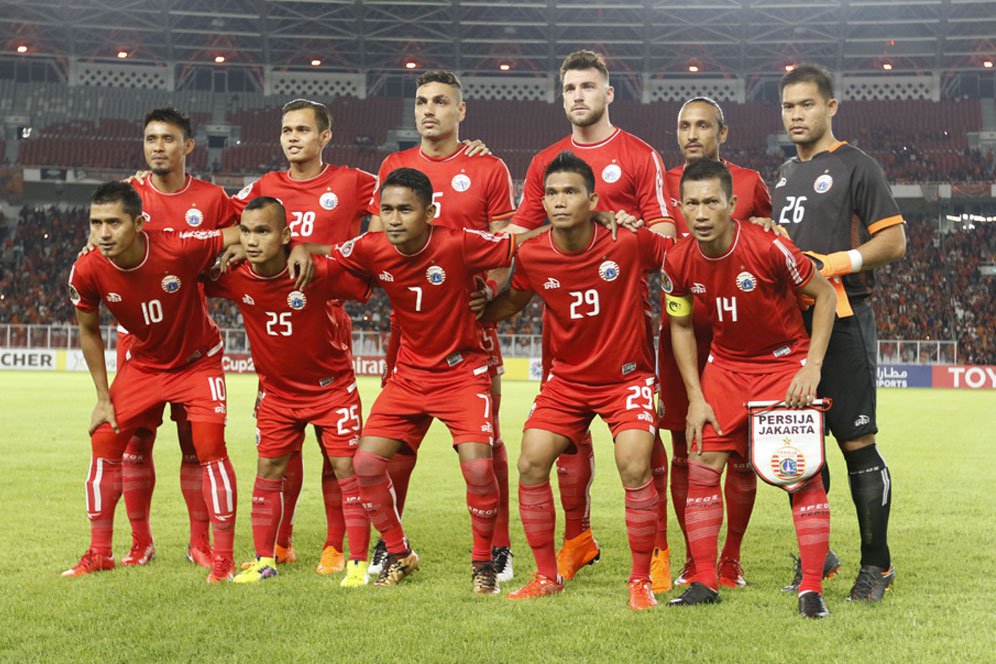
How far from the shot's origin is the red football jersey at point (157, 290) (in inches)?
222

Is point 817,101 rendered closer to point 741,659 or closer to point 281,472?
point 741,659

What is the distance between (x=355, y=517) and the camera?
548 cm

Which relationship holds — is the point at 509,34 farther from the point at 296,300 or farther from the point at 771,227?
the point at 771,227

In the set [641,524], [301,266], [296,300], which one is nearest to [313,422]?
[296,300]

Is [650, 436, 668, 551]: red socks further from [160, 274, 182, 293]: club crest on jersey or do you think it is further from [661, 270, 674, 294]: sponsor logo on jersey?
[160, 274, 182, 293]: club crest on jersey

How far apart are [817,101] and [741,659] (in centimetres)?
290

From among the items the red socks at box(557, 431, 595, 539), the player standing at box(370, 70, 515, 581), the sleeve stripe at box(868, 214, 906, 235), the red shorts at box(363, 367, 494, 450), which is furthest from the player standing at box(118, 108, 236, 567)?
the sleeve stripe at box(868, 214, 906, 235)

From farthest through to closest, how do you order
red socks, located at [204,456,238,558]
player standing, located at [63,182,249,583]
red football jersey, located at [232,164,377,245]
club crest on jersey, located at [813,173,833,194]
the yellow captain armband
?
red football jersey, located at [232,164,377,245] → player standing, located at [63,182,249,583] → red socks, located at [204,456,238,558] → club crest on jersey, located at [813,173,833,194] → the yellow captain armband

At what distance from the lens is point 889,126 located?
4050 centimetres

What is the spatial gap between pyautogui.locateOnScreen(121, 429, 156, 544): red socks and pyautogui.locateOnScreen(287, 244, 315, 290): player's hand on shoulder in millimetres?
1426

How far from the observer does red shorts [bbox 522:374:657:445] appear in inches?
197

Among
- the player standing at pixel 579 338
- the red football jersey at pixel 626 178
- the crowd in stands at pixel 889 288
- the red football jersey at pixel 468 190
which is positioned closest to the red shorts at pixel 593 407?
the player standing at pixel 579 338

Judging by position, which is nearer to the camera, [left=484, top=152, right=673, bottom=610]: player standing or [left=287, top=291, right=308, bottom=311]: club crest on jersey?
[left=484, top=152, right=673, bottom=610]: player standing

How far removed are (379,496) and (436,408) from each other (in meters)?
0.55
